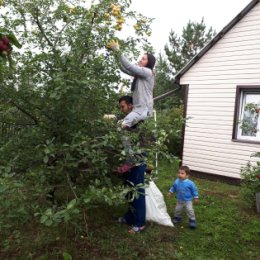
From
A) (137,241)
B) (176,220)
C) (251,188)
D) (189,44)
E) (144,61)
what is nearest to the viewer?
(137,241)

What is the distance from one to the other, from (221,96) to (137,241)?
5628 mm

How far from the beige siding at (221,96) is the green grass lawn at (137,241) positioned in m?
3.43

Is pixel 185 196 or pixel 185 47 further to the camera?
pixel 185 47

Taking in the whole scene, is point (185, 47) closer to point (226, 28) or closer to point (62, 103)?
point (226, 28)

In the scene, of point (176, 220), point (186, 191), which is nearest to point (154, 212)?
point (176, 220)

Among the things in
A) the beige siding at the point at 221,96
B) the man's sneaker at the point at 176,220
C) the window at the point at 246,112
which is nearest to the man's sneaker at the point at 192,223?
the man's sneaker at the point at 176,220

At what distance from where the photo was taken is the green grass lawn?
12.7ft

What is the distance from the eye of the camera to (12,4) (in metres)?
4.21

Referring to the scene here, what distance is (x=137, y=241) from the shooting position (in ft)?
13.7

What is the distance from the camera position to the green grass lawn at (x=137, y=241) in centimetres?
386

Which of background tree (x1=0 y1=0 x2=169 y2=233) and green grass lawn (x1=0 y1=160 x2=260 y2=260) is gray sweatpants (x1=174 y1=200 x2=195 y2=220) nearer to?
green grass lawn (x1=0 y1=160 x2=260 y2=260)

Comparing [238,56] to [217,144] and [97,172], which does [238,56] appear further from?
[97,172]

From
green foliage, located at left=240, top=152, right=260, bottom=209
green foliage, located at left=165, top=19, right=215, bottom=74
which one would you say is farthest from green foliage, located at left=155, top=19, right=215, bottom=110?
green foliage, located at left=240, top=152, right=260, bottom=209

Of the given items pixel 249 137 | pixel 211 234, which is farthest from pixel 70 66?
pixel 249 137
